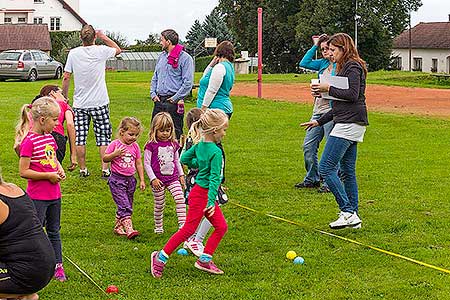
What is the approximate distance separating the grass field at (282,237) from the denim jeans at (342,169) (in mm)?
320

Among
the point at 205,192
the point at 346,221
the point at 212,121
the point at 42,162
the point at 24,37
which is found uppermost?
the point at 24,37

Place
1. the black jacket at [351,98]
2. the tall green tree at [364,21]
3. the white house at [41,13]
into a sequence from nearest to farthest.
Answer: the black jacket at [351,98]
the tall green tree at [364,21]
the white house at [41,13]

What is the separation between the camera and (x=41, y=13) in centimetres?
7788

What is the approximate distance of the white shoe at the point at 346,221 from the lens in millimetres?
8594

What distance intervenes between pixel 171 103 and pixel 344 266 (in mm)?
4674

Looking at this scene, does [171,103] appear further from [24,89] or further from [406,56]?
[406,56]

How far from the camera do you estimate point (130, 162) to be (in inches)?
328

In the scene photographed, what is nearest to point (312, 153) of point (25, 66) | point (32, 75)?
point (25, 66)

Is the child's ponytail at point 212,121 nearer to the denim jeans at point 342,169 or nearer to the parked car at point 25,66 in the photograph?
the denim jeans at point 342,169

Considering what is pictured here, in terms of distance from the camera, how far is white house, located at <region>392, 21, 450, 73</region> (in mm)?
83688

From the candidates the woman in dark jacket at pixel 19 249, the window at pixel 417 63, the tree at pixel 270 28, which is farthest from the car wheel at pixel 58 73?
the window at pixel 417 63

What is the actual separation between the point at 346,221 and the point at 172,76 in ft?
12.2

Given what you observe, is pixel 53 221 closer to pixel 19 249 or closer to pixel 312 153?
pixel 19 249

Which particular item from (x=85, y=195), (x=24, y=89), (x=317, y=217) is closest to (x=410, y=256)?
(x=317, y=217)
